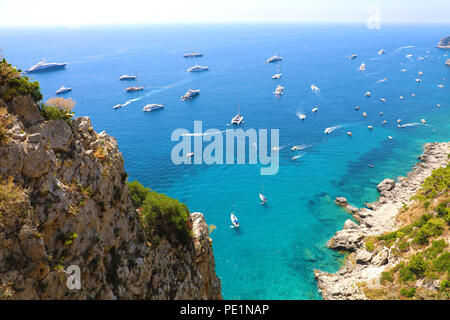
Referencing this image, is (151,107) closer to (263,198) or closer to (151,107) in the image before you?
(151,107)

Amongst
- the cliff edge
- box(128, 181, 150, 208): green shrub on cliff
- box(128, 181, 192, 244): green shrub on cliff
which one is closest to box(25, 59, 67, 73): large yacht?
box(128, 181, 150, 208): green shrub on cliff

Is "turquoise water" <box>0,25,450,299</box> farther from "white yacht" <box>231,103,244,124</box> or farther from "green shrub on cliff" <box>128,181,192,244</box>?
"green shrub on cliff" <box>128,181,192,244</box>

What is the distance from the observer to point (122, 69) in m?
176

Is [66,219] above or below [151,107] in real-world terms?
above

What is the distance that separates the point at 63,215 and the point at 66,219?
33 cm

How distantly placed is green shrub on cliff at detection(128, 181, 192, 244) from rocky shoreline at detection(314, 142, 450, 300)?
1050 inches

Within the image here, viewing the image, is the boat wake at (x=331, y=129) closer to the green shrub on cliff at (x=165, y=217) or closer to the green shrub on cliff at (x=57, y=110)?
the green shrub on cliff at (x=165, y=217)

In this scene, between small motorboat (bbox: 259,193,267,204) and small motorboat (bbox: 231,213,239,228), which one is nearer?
small motorboat (bbox: 231,213,239,228)

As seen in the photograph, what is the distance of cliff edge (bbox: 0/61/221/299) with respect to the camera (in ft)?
42.3

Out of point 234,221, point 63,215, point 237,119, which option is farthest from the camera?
point 237,119

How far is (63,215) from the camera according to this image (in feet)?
48.4

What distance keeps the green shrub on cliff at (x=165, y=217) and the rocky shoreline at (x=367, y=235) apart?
26.7 metres

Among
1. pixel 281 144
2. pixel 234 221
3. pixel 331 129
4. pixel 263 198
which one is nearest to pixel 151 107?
pixel 281 144
